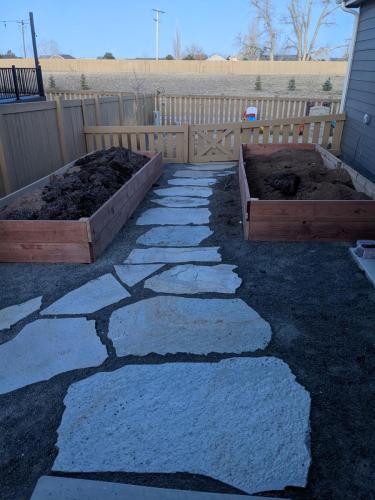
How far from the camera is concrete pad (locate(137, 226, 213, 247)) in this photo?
13.5ft

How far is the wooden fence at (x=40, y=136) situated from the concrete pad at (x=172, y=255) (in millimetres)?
2271

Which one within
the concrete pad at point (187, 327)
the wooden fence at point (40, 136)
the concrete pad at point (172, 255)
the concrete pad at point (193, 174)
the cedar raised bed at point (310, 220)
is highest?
the wooden fence at point (40, 136)

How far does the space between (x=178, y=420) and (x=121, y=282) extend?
1.61 metres

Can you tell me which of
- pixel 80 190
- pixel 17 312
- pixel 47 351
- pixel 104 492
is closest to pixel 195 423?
pixel 104 492

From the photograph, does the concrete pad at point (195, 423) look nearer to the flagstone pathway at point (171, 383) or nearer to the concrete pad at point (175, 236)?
the flagstone pathway at point (171, 383)

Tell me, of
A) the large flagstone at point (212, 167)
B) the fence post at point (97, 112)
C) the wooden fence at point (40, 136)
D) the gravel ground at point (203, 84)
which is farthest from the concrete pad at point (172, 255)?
the gravel ground at point (203, 84)

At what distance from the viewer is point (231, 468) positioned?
159 cm

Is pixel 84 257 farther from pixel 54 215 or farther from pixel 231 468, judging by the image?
pixel 231 468

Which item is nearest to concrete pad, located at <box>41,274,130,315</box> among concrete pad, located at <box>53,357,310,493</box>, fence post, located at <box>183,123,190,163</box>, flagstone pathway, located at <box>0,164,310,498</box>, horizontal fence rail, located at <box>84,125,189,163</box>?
flagstone pathway, located at <box>0,164,310,498</box>

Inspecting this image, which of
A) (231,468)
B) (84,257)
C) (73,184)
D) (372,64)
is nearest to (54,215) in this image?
(84,257)

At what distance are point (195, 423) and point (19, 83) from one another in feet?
41.9

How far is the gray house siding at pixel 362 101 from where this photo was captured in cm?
600

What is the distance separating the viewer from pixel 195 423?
181cm

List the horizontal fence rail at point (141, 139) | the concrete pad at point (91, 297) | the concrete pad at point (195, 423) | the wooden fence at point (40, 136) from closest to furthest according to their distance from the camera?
the concrete pad at point (195, 423)
the concrete pad at point (91, 297)
the wooden fence at point (40, 136)
the horizontal fence rail at point (141, 139)
